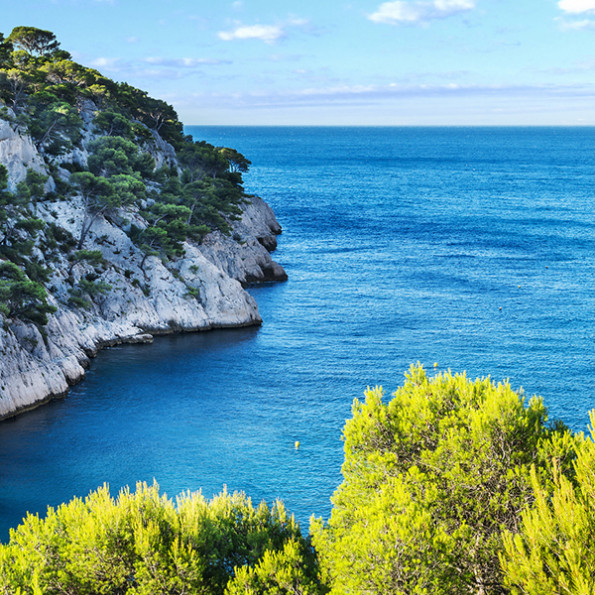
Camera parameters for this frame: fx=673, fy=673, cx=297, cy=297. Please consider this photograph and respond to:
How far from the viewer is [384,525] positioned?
1991cm

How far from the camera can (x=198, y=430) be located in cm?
5359

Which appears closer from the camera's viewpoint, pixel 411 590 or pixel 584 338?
pixel 411 590

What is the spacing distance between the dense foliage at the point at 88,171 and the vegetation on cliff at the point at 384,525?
3575cm

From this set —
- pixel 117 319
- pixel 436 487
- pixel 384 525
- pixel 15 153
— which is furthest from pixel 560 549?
pixel 15 153

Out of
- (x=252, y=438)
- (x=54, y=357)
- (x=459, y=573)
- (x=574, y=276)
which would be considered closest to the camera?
(x=459, y=573)

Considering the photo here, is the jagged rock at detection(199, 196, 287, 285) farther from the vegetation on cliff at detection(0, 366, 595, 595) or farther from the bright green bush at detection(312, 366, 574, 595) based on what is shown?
the bright green bush at detection(312, 366, 574, 595)

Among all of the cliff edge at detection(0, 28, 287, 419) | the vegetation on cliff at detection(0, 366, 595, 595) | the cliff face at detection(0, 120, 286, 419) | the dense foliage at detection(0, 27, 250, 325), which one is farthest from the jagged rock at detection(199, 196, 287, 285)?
the vegetation on cliff at detection(0, 366, 595, 595)

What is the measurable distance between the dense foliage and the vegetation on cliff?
3575cm

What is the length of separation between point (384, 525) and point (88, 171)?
224ft

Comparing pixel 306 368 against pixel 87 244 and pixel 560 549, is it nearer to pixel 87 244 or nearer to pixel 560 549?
pixel 87 244

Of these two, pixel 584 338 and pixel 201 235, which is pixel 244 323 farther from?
pixel 584 338

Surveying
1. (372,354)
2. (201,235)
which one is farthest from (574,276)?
(201,235)

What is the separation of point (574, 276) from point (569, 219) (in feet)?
188

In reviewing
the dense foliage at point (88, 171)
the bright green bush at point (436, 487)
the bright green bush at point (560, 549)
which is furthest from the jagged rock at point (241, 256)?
the bright green bush at point (560, 549)
